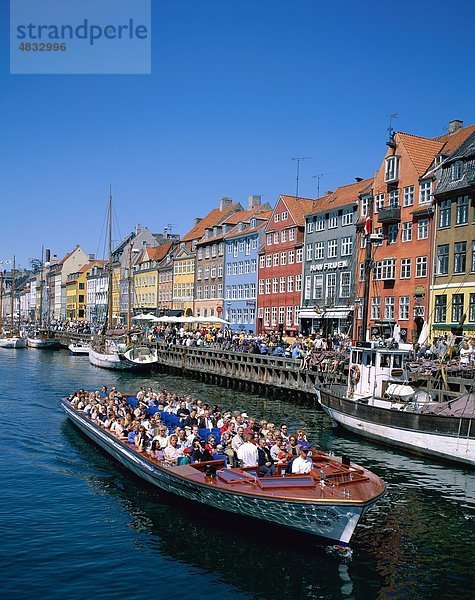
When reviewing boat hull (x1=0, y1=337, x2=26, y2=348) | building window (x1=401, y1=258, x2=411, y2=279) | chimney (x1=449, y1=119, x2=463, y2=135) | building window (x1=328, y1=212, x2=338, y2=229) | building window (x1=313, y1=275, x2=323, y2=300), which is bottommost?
boat hull (x1=0, y1=337, x2=26, y2=348)

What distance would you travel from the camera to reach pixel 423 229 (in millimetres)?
43344

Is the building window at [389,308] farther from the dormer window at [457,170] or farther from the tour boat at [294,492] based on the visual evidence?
the tour boat at [294,492]

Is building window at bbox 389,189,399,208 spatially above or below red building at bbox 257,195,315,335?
above

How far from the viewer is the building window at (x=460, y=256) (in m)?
39.4

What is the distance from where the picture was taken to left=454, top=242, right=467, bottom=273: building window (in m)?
39.4

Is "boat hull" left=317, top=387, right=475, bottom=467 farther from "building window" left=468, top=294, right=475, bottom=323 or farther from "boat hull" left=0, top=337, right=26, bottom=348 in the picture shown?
"boat hull" left=0, top=337, right=26, bottom=348

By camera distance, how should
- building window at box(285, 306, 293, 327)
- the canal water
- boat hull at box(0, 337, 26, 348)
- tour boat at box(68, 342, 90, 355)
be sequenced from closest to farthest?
the canal water < building window at box(285, 306, 293, 327) < tour boat at box(68, 342, 90, 355) < boat hull at box(0, 337, 26, 348)

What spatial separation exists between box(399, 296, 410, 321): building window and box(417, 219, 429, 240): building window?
4.22 m

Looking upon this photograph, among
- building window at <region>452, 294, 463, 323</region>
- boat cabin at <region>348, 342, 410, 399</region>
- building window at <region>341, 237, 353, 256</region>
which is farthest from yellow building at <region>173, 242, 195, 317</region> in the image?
boat cabin at <region>348, 342, 410, 399</region>

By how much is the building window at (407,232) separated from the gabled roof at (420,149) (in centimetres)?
347

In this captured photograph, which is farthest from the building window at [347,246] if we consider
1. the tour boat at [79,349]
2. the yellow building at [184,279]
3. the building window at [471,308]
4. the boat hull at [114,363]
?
the tour boat at [79,349]

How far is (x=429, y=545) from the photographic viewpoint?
15531 millimetres

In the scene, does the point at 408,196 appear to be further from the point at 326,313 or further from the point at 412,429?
the point at 412,429

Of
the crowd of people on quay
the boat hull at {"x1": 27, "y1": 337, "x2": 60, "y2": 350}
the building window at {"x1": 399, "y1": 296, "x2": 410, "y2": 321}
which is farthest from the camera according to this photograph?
the boat hull at {"x1": 27, "y1": 337, "x2": 60, "y2": 350}
